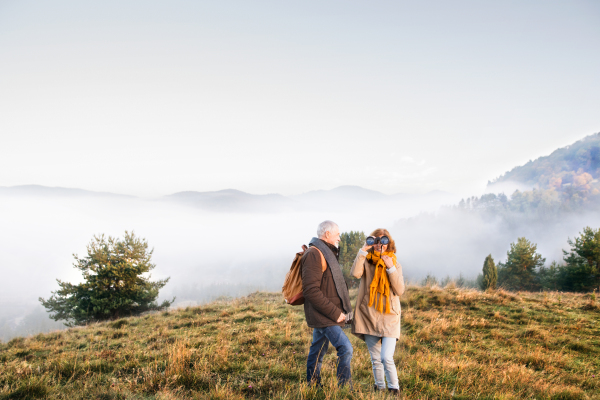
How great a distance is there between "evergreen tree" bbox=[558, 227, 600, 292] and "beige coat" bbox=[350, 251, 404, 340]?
133ft

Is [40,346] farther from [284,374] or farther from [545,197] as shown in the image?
[545,197]

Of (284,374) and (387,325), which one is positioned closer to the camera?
(387,325)

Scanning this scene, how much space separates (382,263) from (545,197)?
255m

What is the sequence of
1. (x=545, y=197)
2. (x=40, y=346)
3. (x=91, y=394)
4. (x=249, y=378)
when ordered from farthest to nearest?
1. (x=545, y=197)
2. (x=40, y=346)
3. (x=249, y=378)
4. (x=91, y=394)

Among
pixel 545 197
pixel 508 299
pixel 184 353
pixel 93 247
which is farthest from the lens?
pixel 545 197

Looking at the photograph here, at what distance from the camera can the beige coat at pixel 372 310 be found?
383cm

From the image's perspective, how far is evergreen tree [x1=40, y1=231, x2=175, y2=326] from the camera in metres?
21.1

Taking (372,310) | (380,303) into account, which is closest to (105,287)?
(372,310)

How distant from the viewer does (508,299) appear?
1090 cm

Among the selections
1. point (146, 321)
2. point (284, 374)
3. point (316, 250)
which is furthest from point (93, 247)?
point (316, 250)

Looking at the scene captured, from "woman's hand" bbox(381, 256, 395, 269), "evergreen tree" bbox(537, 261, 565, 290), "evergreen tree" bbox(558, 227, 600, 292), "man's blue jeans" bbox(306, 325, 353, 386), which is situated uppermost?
"woman's hand" bbox(381, 256, 395, 269)

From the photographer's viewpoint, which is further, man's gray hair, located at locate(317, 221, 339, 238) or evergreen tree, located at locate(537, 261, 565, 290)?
evergreen tree, located at locate(537, 261, 565, 290)

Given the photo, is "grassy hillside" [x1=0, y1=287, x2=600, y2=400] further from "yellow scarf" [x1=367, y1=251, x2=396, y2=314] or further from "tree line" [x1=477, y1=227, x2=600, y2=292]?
"tree line" [x1=477, y1=227, x2=600, y2=292]

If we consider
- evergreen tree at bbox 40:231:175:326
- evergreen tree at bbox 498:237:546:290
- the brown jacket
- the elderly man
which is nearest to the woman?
the elderly man
